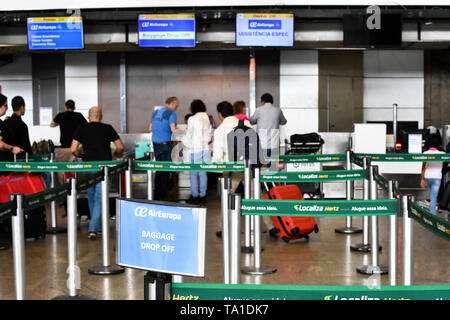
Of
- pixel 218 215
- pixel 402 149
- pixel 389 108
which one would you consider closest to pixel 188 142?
pixel 218 215

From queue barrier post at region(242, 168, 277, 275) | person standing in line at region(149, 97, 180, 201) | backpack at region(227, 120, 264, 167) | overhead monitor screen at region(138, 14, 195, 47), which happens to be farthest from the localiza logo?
overhead monitor screen at region(138, 14, 195, 47)

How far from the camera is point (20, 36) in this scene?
487 inches

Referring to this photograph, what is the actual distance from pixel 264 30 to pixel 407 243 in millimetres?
8108

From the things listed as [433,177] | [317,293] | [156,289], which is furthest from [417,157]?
[156,289]

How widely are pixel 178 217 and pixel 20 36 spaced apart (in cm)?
1071

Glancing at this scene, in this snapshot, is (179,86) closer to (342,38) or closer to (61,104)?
(61,104)

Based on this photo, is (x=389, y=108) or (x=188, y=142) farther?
(x=389, y=108)

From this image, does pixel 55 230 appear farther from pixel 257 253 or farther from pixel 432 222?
pixel 432 222

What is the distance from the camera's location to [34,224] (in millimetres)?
7234

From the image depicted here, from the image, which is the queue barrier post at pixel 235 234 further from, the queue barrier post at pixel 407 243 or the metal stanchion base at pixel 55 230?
the metal stanchion base at pixel 55 230

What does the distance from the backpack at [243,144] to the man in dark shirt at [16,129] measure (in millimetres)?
2372

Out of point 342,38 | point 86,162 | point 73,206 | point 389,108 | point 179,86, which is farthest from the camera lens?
point 389,108

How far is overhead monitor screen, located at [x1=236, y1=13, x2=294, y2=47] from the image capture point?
38.0 feet

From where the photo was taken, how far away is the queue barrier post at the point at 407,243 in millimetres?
3994
